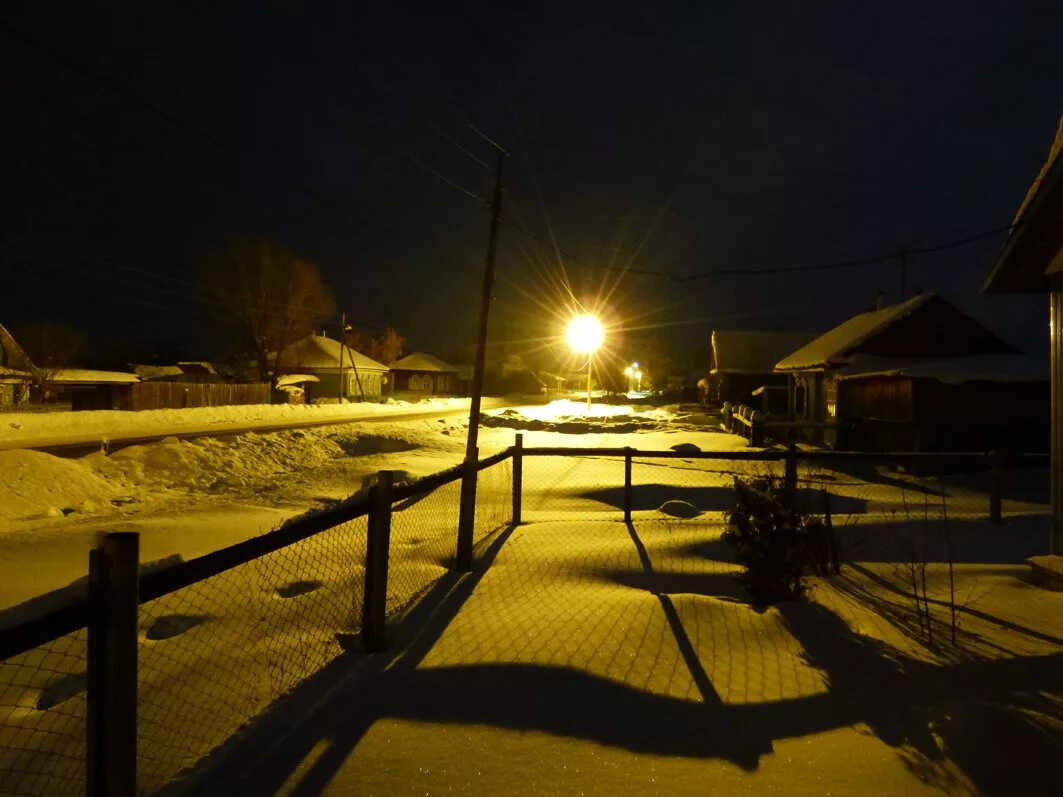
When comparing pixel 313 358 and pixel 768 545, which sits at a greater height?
pixel 313 358

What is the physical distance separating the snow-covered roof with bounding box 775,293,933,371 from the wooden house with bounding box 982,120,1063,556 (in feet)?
58.2

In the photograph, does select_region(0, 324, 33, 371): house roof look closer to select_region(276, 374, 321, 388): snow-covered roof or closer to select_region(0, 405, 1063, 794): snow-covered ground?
select_region(276, 374, 321, 388): snow-covered roof

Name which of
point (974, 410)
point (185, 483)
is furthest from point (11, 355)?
point (974, 410)

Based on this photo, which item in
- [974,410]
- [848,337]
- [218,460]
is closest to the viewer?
[218,460]

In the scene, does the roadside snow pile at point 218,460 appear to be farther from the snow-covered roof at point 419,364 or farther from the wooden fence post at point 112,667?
the snow-covered roof at point 419,364

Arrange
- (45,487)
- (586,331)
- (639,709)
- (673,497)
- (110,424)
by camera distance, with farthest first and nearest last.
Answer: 1. (586,331)
2. (110,424)
3. (673,497)
4. (45,487)
5. (639,709)

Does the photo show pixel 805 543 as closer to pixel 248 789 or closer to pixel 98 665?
pixel 248 789

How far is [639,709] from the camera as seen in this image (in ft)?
13.0

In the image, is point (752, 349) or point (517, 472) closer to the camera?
point (517, 472)

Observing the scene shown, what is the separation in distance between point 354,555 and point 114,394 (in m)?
35.5

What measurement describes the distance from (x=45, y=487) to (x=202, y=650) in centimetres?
1071

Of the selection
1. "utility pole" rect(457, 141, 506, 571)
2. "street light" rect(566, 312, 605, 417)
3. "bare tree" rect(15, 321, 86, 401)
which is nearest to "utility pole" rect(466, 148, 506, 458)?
"utility pole" rect(457, 141, 506, 571)

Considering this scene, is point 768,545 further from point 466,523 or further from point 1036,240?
point 1036,240

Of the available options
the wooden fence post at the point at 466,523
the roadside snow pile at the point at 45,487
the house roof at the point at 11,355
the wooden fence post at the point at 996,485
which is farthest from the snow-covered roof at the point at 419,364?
the wooden fence post at the point at 466,523
